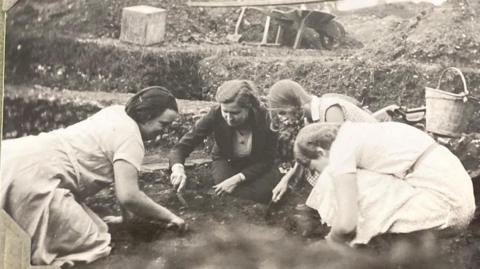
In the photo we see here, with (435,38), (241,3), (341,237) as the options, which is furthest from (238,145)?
(435,38)

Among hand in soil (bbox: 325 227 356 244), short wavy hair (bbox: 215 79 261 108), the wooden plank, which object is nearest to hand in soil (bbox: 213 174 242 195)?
short wavy hair (bbox: 215 79 261 108)

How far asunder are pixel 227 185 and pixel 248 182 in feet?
0.65

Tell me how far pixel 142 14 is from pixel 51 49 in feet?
3.08

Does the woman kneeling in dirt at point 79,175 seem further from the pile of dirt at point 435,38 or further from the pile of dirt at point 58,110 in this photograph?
the pile of dirt at point 435,38

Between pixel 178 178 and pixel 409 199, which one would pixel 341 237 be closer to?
pixel 409 199

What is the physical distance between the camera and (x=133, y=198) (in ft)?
22.1

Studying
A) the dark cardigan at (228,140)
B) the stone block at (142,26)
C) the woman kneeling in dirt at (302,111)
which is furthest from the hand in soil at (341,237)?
the stone block at (142,26)

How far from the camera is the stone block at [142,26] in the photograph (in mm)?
7156

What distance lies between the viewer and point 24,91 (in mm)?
6988

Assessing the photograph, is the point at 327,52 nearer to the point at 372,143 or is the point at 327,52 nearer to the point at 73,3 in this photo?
the point at 372,143

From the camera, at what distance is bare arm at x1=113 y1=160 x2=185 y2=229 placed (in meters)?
6.73

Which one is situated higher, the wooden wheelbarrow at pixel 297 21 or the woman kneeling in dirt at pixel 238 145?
the wooden wheelbarrow at pixel 297 21

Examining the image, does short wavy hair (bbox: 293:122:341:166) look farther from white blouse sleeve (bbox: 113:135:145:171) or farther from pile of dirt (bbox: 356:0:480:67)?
white blouse sleeve (bbox: 113:135:145:171)

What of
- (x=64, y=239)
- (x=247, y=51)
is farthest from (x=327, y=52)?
(x=64, y=239)
